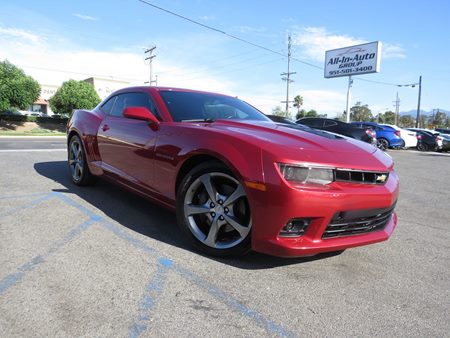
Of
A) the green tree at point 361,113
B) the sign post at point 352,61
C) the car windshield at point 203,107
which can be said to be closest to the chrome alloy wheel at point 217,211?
the car windshield at point 203,107

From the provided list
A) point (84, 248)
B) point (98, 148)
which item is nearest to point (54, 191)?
point (98, 148)

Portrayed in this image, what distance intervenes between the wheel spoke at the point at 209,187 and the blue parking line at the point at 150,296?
608 millimetres

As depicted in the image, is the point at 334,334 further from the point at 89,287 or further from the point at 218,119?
the point at 218,119

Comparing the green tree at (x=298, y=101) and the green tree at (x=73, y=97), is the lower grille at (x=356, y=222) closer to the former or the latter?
the green tree at (x=73, y=97)

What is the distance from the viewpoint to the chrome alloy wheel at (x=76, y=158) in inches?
215

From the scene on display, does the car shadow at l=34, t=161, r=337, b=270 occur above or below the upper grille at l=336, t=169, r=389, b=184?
below

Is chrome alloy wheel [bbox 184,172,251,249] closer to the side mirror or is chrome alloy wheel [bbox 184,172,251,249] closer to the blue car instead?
the side mirror

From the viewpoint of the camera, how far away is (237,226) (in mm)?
2936

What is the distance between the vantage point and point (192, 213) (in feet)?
10.6

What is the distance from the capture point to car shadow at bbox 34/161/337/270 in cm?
312

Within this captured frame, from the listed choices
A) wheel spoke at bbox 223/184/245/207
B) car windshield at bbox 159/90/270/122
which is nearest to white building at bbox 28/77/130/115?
car windshield at bbox 159/90/270/122

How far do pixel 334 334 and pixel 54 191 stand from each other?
170 inches

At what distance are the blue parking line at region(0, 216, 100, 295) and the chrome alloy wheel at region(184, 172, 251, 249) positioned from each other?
3.67ft

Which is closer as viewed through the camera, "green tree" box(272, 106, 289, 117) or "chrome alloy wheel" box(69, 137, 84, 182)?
"chrome alloy wheel" box(69, 137, 84, 182)
